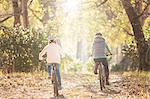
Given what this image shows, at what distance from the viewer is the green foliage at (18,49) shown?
21203mm

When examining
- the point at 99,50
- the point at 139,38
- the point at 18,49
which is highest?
the point at 139,38

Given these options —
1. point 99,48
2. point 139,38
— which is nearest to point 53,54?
point 99,48

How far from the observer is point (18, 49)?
2152 centimetres

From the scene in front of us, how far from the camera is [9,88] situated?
15.3 meters

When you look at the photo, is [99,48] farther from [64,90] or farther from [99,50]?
[64,90]

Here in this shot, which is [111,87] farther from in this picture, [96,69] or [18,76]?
[18,76]

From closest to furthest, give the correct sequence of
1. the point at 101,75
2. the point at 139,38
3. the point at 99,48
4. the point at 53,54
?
the point at 53,54, the point at 101,75, the point at 99,48, the point at 139,38

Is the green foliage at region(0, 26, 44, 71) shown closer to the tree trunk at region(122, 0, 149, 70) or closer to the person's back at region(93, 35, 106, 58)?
the tree trunk at region(122, 0, 149, 70)

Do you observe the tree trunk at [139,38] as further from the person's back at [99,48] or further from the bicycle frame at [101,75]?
the bicycle frame at [101,75]

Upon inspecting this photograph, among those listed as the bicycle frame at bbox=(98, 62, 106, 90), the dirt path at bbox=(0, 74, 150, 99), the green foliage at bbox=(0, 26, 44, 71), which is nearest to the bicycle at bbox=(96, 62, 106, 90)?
the bicycle frame at bbox=(98, 62, 106, 90)

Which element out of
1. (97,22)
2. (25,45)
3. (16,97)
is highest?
(97,22)

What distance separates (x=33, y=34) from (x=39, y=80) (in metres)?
5.51

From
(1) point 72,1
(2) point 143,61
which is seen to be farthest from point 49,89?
(1) point 72,1

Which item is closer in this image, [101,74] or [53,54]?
[53,54]
